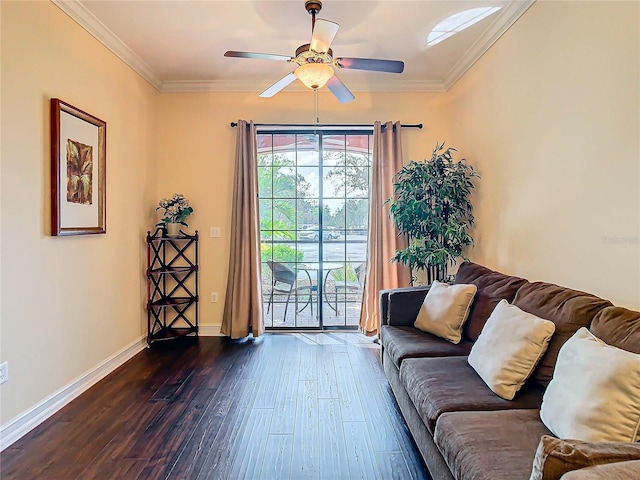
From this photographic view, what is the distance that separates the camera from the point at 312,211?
4555mm

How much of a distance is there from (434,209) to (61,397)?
3389 mm

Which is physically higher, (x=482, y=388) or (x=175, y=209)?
(x=175, y=209)

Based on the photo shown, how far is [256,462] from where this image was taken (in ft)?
6.80

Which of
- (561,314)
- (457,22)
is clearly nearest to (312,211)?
(457,22)

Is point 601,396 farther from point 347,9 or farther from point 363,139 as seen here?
point 363,139

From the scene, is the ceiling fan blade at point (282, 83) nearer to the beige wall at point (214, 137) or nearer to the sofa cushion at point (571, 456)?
the beige wall at point (214, 137)

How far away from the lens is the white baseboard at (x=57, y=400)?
2256mm

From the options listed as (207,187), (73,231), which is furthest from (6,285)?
(207,187)

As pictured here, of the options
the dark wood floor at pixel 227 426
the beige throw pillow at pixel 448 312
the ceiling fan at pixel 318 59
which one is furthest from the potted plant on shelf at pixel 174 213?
the beige throw pillow at pixel 448 312

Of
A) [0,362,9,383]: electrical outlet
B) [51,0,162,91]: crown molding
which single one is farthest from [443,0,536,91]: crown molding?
[0,362,9,383]: electrical outlet

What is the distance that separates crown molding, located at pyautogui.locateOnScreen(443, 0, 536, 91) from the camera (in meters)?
2.77

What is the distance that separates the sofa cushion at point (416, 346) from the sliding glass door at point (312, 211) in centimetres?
173

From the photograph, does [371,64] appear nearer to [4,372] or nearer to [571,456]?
[571,456]

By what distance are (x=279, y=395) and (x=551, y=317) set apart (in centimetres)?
191
